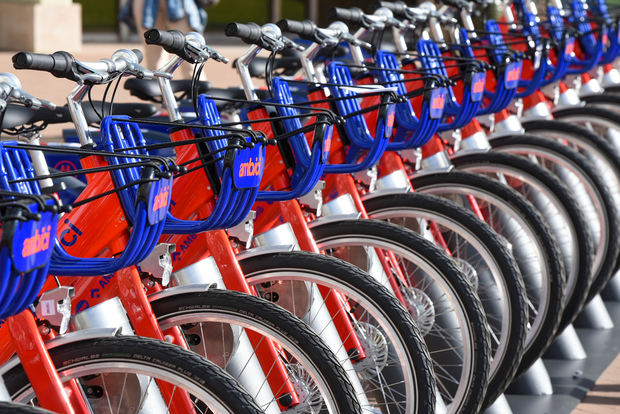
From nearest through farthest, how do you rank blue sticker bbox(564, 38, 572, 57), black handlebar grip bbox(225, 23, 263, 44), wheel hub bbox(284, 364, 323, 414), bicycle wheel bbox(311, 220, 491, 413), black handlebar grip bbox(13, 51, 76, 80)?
black handlebar grip bbox(13, 51, 76, 80)
wheel hub bbox(284, 364, 323, 414)
black handlebar grip bbox(225, 23, 263, 44)
bicycle wheel bbox(311, 220, 491, 413)
blue sticker bbox(564, 38, 572, 57)

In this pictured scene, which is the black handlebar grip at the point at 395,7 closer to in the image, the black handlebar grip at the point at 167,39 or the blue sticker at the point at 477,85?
the blue sticker at the point at 477,85

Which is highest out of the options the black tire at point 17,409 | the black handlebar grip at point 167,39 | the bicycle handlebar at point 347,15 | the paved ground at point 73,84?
the paved ground at point 73,84

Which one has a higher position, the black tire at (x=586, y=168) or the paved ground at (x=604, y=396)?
the black tire at (x=586, y=168)

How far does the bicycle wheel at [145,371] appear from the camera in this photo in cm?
205

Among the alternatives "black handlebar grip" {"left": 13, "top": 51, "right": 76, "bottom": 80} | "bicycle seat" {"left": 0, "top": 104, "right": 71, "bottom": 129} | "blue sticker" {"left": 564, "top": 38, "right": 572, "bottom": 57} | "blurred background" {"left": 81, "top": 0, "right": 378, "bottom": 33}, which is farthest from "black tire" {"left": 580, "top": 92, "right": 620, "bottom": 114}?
"blurred background" {"left": 81, "top": 0, "right": 378, "bottom": 33}

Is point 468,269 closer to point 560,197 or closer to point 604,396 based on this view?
point 560,197

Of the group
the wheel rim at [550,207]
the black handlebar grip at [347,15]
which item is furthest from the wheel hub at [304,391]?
the wheel rim at [550,207]

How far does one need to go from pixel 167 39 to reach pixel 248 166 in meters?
0.42

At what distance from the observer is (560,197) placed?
12.9 ft

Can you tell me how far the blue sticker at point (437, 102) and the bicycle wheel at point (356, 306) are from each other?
0.79 m

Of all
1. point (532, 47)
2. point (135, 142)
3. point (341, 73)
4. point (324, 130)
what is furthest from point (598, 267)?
point (135, 142)

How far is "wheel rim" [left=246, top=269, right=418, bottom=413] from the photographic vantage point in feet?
8.77

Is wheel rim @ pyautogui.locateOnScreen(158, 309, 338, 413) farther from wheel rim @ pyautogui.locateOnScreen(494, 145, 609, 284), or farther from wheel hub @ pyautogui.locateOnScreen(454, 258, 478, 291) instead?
wheel rim @ pyautogui.locateOnScreen(494, 145, 609, 284)

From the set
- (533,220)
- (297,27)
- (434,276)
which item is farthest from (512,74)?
(434,276)
